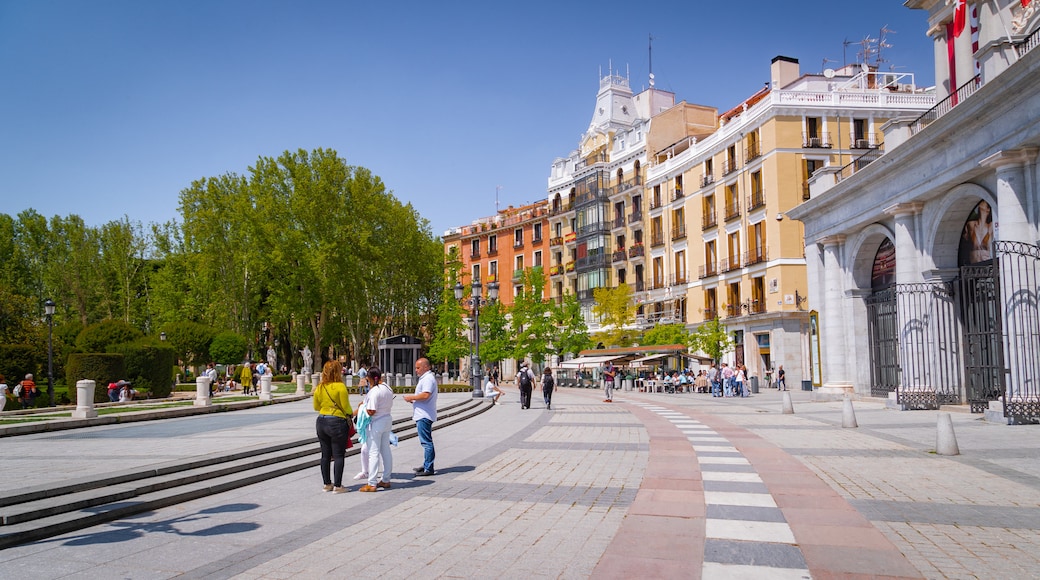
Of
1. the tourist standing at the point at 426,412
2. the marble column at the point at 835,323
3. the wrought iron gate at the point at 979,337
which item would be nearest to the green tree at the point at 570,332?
the marble column at the point at 835,323

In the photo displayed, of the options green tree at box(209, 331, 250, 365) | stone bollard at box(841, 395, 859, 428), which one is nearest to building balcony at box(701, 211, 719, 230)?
green tree at box(209, 331, 250, 365)

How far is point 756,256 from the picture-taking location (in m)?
42.8

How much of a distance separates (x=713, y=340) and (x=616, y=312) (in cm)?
1223

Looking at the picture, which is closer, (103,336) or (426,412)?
(426,412)

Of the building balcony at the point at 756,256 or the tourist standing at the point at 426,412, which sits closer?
the tourist standing at the point at 426,412

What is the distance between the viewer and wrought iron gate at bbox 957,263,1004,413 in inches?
664

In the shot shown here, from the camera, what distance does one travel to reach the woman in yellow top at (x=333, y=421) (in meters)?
8.83

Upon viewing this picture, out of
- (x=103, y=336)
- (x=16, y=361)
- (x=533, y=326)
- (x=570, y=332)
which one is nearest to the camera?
(x=16, y=361)

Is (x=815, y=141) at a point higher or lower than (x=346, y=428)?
higher

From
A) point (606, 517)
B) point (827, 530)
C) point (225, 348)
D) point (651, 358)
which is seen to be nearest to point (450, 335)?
point (225, 348)

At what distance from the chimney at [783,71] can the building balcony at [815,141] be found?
630 cm

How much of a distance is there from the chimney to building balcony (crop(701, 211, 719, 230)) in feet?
29.2

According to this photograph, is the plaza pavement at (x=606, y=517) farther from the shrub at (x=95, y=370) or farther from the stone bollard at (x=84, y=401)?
the shrub at (x=95, y=370)

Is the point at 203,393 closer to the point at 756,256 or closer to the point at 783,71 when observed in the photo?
the point at 756,256
